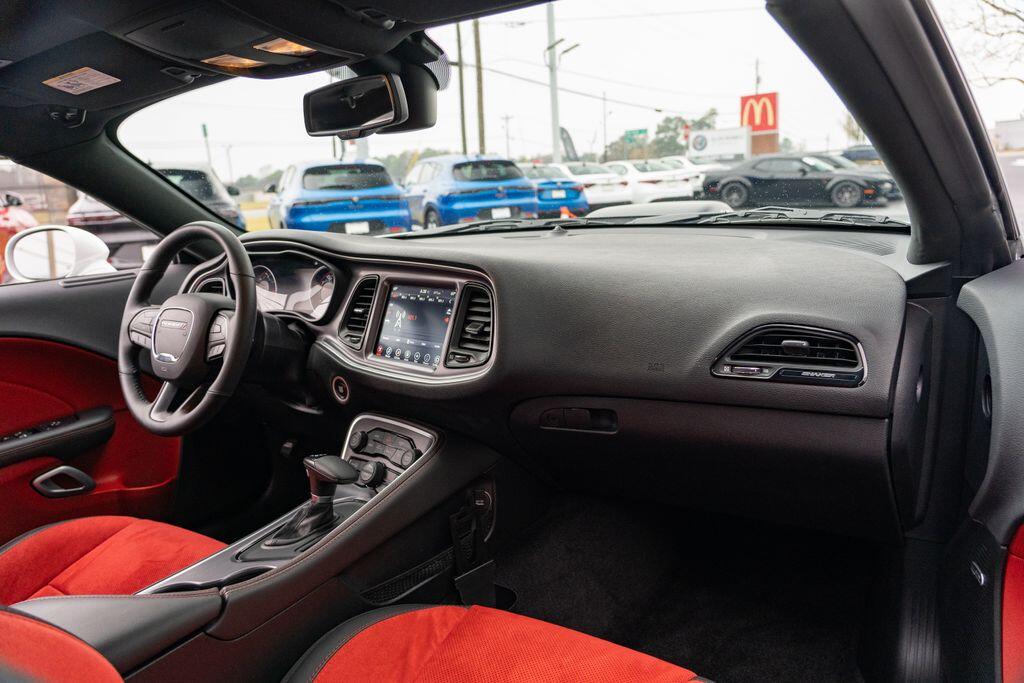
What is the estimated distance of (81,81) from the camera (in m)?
2.05

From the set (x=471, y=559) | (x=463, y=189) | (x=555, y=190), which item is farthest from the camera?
(x=463, y=189)

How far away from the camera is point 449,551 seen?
1.96 metres

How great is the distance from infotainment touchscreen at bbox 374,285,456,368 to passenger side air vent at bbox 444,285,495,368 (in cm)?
4

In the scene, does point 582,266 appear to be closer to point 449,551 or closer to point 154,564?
point 449,551

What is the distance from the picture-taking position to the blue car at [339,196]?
443cm

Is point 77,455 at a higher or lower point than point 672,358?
lower

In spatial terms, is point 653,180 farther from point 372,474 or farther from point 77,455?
point 77,455

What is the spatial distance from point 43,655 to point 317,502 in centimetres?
102

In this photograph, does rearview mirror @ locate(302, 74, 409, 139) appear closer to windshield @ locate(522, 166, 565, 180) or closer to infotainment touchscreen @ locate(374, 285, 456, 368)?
infotainment touchscreen @ locate(374, 285, 456, 368)

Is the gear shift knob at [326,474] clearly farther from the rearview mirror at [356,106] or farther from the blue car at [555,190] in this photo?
the blue car at [555,190]

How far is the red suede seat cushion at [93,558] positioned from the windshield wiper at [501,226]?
1179mm

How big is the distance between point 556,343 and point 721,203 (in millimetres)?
865

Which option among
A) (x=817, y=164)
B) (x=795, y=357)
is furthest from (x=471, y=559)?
(x=817, y=164)

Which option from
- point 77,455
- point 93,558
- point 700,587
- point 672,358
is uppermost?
point 672,358
